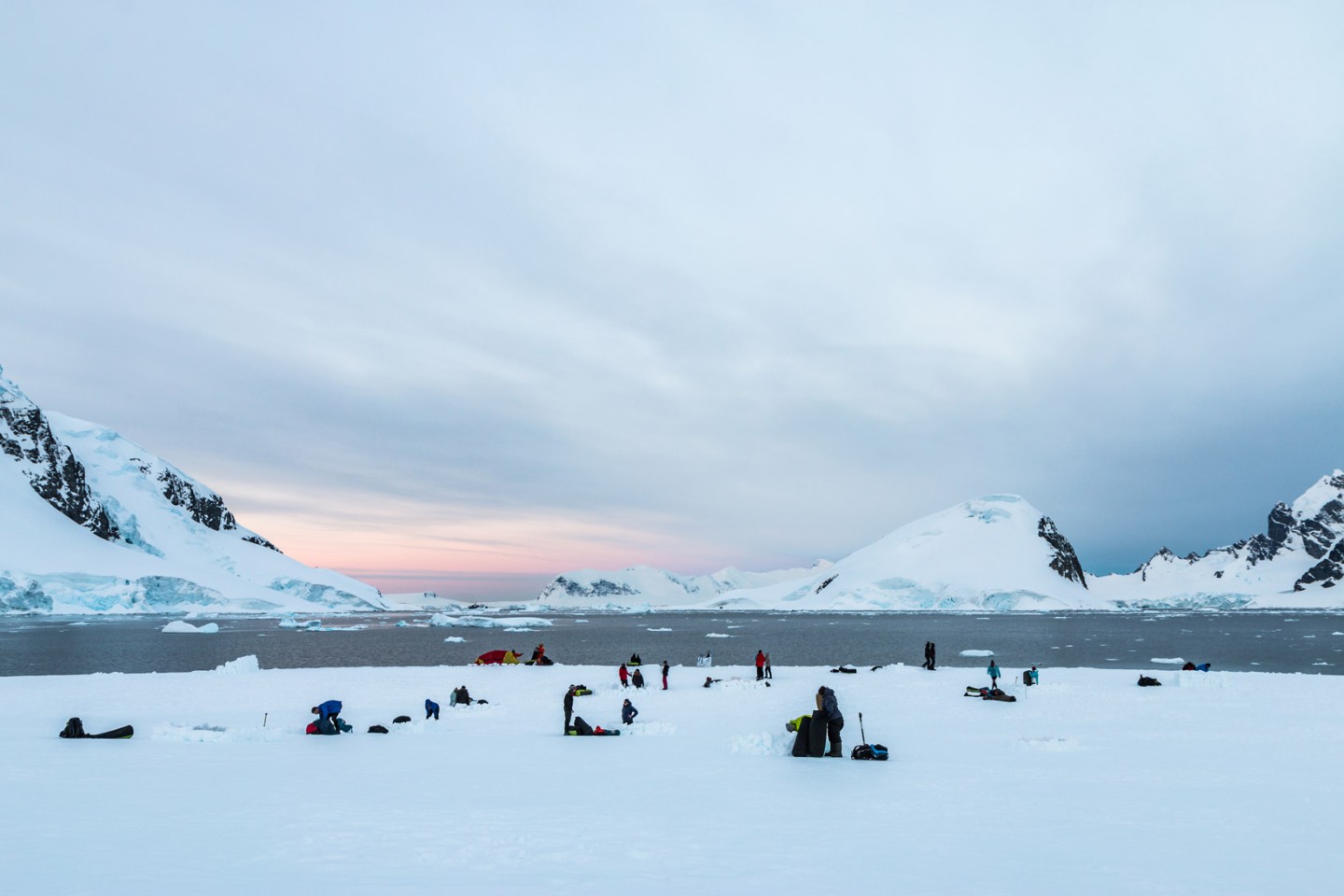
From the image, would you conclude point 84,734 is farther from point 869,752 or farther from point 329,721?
point 869,752

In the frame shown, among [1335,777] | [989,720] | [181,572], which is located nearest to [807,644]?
[989,720]

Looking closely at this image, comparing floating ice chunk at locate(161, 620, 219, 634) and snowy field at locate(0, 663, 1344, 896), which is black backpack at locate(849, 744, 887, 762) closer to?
snowy field at locate(0, 663, 1344, 896)

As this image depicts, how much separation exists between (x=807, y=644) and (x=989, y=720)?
6394cm

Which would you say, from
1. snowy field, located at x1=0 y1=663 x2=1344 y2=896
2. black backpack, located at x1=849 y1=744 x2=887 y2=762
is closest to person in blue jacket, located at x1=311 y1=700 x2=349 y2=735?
snowy field, located at x1=0 y1=663 x2=1344 y2=896

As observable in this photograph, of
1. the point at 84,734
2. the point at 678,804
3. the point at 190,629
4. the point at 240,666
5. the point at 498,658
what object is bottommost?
the point at 190,629

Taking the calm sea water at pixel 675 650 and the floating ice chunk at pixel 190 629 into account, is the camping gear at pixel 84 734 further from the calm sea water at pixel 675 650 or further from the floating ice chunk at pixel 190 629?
the floating ice chunk at pixel 190 629

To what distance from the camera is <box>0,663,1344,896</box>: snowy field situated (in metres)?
8.94

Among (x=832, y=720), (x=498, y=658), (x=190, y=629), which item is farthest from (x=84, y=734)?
(x=190, y=629)

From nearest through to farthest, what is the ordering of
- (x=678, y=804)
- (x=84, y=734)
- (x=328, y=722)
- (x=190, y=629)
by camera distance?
1. (x=678, y=804)
2. (x=84, y=734)
3. (x=328, y=722)
4. (x=190, y=629)

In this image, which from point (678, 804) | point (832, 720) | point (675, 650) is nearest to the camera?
point (678, 804)

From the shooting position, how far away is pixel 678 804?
13.0 m

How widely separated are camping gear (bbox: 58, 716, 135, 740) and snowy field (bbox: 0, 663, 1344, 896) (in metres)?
0.45

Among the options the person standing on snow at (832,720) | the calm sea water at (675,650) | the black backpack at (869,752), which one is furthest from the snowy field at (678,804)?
the calm sea water at (675,650)

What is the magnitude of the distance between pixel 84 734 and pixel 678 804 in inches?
625
